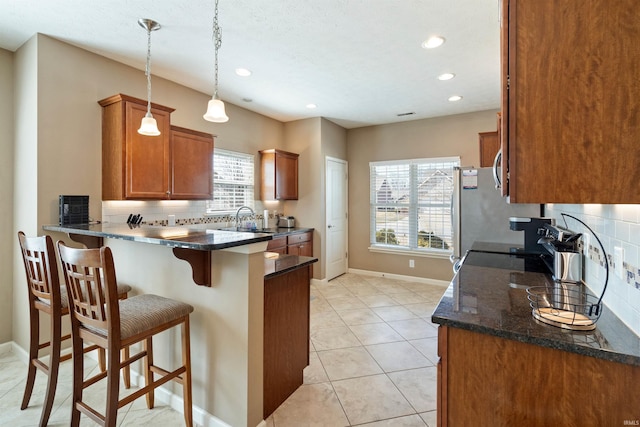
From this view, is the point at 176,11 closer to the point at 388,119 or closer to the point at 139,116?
the point at 139,116

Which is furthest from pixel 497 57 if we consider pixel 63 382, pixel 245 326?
pixel 63 382

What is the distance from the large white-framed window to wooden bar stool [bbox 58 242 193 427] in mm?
4203

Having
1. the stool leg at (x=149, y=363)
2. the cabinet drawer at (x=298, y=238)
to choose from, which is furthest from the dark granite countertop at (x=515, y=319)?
the cabinet drawer at (x=298, y=238)

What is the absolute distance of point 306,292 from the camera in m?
2.23

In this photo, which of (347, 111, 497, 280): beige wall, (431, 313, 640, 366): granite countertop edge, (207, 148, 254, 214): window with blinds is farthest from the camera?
(347, 111, 497, 280): beige wall

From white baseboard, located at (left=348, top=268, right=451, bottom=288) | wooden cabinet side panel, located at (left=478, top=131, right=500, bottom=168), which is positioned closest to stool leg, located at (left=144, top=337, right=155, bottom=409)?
wooden cabinet side panel, located at (left=478, top=131, right=500, bottom=168)

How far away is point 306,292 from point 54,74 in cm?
289

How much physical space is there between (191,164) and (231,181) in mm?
980

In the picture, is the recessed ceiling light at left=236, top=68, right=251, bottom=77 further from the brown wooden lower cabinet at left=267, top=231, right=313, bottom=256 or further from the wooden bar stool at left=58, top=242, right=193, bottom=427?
the wooden bar stool at left=58, top=242, right=193, bottom=427

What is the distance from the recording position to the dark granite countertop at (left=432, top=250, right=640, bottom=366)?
925 mm

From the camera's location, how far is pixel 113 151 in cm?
285

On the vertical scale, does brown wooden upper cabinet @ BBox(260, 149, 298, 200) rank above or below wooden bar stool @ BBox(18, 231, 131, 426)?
above

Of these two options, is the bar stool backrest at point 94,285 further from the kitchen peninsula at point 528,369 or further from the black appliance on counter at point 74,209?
the kitchen peninsula at point 528,369

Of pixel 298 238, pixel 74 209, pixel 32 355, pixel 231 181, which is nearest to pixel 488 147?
pixel 298 238
